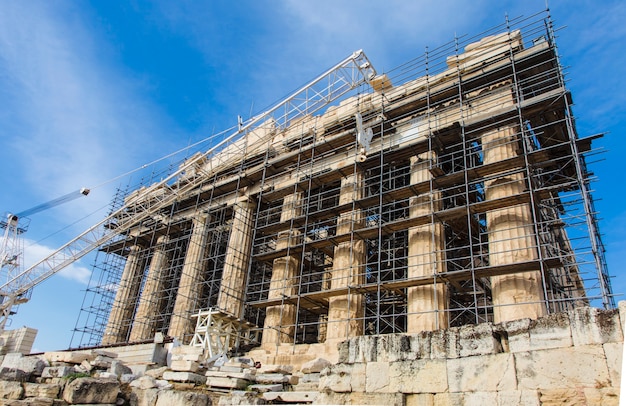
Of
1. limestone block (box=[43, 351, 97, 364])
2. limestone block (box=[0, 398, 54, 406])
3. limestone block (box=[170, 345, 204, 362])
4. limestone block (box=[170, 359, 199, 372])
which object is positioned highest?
limestone block (box=[170, 345, 204, 362])

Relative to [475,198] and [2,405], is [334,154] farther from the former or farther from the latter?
[2,405]

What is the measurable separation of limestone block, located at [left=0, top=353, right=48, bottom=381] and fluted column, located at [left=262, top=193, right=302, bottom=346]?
8.59m

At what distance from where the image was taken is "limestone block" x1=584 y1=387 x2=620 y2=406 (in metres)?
5.70

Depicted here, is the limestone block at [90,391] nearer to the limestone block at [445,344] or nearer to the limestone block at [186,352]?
the limestone block at [186,352]

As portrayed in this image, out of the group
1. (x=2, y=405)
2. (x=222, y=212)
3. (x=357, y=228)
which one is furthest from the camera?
(x=222, y=212)

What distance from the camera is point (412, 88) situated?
21484 millimetres

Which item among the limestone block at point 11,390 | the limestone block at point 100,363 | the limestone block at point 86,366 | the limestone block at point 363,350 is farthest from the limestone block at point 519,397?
the limestone block at point 100,363

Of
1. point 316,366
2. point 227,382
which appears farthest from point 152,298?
point 316,366

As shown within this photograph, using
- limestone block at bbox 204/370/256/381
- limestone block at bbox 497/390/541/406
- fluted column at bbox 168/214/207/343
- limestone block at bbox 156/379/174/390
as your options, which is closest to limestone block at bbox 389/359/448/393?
limestone block at bbox 497/390/541/406

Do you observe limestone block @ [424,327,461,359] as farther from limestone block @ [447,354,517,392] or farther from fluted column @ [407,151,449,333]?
fluted column @ [407,151,449,333]

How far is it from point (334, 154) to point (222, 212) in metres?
8.18

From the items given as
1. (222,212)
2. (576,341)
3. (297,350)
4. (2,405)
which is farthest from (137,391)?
(222,212)

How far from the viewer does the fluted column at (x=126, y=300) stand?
27.9 metres

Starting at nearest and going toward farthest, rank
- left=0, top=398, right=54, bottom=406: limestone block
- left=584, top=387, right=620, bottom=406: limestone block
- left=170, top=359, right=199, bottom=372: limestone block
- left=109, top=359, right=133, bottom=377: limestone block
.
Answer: left=584, top=387, right=620, bottom=406: limestone block < left=0, top=398, right=54, bottom=406: limestone block < left=170, top=359, right=199, bottom=372: limestone block < left=109, top=359, right=133, bottom=377: limestone block
